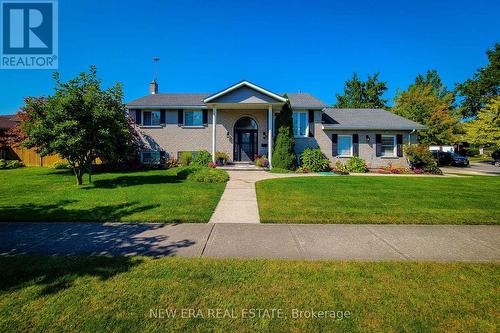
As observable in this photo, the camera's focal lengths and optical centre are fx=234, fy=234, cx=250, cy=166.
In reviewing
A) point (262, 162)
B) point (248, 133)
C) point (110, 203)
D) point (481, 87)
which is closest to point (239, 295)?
point (110, 203)

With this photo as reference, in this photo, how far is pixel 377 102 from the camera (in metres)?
41.8

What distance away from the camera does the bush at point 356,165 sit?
1781cm

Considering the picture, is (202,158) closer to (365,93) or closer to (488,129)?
(488,129)

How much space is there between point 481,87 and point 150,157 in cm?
5422

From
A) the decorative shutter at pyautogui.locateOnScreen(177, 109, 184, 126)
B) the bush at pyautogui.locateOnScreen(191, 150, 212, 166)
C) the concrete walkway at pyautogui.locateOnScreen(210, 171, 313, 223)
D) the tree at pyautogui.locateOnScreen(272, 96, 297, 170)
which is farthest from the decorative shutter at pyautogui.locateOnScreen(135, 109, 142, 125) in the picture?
the concrete walkway at pyautogui.locateOnScreen(210, 171, 313, 223)

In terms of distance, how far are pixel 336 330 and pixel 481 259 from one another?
10.9 ft

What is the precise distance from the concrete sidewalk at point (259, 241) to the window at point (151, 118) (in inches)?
593

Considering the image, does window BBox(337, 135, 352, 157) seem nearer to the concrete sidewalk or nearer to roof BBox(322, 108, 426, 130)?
roof BBox(322, 108, 426, 130)

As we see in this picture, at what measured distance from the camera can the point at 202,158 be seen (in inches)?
707

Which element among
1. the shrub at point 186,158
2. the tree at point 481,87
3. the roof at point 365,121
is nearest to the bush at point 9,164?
the shrub at point 186,158

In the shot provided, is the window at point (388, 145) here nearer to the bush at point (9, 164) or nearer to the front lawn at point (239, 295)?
the front lawn at point (239, 295)

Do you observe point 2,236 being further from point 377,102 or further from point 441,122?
point 377,102

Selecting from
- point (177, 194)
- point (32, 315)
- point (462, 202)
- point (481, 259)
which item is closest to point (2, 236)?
point (32, 315)

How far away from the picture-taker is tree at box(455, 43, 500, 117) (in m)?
39.3
